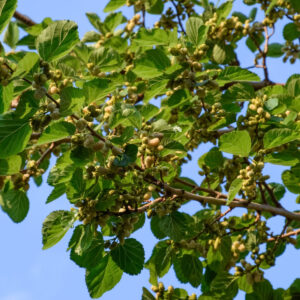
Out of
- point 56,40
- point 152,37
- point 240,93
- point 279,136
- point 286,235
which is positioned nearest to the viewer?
point 56,40

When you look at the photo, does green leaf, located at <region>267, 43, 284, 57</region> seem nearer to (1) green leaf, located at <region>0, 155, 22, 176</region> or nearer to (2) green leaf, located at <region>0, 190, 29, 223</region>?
(2) green leaf, located at <region>0, 190, 29, 223</region>

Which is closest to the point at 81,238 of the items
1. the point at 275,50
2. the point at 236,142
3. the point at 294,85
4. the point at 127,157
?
the point at 127,157

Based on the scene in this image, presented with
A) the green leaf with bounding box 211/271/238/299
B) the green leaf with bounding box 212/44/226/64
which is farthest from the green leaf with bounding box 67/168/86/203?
the green leaf with bounding box 212/44/226/64

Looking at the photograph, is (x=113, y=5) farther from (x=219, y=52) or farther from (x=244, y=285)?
(x=244, y=285)

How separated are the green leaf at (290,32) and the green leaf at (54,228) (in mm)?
2887

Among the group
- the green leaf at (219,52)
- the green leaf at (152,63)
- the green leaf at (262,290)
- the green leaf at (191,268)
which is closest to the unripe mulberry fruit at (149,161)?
the green leaf at (152,63)

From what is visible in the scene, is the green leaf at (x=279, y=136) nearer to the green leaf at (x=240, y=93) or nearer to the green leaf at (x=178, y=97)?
the green leaf at (x=240, y=93)

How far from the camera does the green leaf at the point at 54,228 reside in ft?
7.46

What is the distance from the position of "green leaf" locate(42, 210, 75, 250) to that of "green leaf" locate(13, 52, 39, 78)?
0.81 metres

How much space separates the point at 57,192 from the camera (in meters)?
2.41

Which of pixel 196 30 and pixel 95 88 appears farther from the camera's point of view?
pixel 196 30

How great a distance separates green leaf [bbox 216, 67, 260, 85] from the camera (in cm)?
244

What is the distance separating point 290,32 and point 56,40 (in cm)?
292

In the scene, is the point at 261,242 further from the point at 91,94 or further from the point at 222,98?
the point at 91,94
